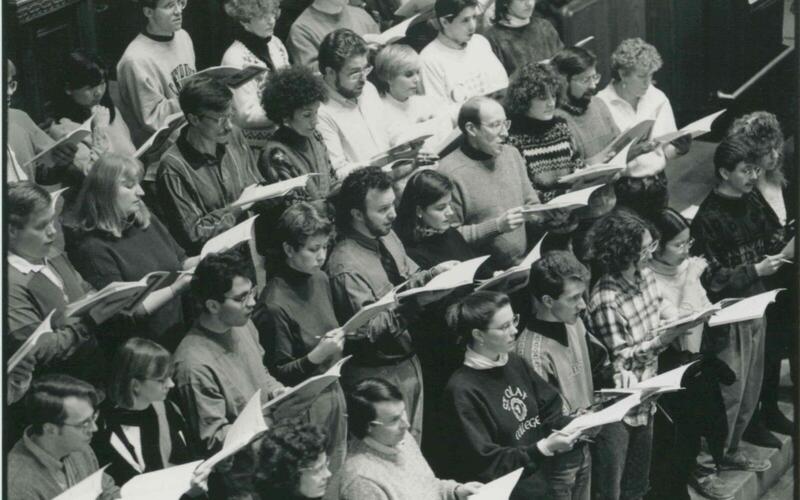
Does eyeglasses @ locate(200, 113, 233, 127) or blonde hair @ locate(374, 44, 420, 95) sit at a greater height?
eyeglasses @ locate(200, 113, 233, 127)

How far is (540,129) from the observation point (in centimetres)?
586

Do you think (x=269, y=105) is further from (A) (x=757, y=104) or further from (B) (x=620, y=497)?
(A) (x=757, y=104)

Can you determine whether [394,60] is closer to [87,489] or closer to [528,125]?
[528,125]

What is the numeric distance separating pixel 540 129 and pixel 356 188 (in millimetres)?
1031

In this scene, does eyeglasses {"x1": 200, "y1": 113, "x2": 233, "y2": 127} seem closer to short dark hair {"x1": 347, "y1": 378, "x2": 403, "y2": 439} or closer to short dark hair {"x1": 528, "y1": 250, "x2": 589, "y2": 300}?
short dark hair {"x1": 347, "y1": 378, "x2": 403, "y2": 439}

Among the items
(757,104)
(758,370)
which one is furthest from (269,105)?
(757,104)

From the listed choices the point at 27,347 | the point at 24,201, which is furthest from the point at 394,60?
the point at 27,347

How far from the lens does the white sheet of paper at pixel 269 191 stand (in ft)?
15.6

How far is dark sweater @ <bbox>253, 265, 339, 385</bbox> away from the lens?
4793 mm

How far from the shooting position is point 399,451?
477 centimetres

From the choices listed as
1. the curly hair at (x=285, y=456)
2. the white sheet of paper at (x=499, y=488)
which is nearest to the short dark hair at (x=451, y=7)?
the white sheet of paper at (x=499, y=488)

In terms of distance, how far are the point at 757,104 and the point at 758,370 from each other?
4.19ft

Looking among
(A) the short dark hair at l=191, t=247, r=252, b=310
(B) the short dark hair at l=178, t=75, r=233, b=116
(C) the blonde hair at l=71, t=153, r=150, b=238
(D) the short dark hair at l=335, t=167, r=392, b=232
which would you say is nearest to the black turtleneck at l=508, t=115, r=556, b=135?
(D) the short dark hair at l=335, t=167, r=392, b=232

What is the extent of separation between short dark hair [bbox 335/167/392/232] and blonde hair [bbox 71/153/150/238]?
72 cm
